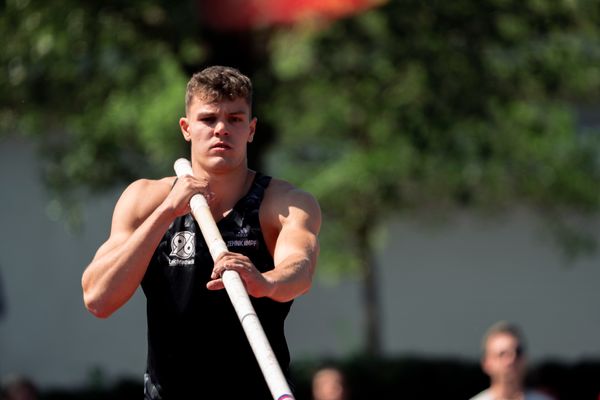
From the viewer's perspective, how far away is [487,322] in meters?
26.2

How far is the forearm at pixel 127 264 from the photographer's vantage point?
575 centimetres

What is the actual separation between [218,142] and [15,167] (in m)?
19.4

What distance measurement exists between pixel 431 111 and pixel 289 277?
11.7 m

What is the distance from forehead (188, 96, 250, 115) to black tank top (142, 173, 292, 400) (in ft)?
1.49

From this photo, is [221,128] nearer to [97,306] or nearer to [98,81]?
[97,306]

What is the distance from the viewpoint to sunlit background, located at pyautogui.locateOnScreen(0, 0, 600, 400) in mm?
17172

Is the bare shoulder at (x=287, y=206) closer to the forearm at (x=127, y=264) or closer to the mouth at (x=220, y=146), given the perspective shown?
the mouth at (x=220, y=146)

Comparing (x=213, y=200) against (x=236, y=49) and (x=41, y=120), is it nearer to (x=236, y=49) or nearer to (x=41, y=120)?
(x=236, y=49)

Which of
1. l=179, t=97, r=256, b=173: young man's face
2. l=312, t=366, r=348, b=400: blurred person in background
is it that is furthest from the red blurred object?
l=179, t=97, r=256, b=173: young man's face

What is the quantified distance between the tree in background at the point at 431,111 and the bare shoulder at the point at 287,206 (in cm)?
1094

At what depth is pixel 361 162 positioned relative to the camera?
20.4m

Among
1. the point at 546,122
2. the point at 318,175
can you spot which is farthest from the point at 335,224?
the point at 546,122

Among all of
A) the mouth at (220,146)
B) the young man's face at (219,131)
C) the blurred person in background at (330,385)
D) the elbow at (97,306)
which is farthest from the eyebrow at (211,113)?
the blurred person in background at (330,385)

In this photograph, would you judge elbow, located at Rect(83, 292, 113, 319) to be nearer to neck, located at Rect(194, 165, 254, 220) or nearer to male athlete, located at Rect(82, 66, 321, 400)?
male athlete, located at Rect(82, 66, 321, 400)
